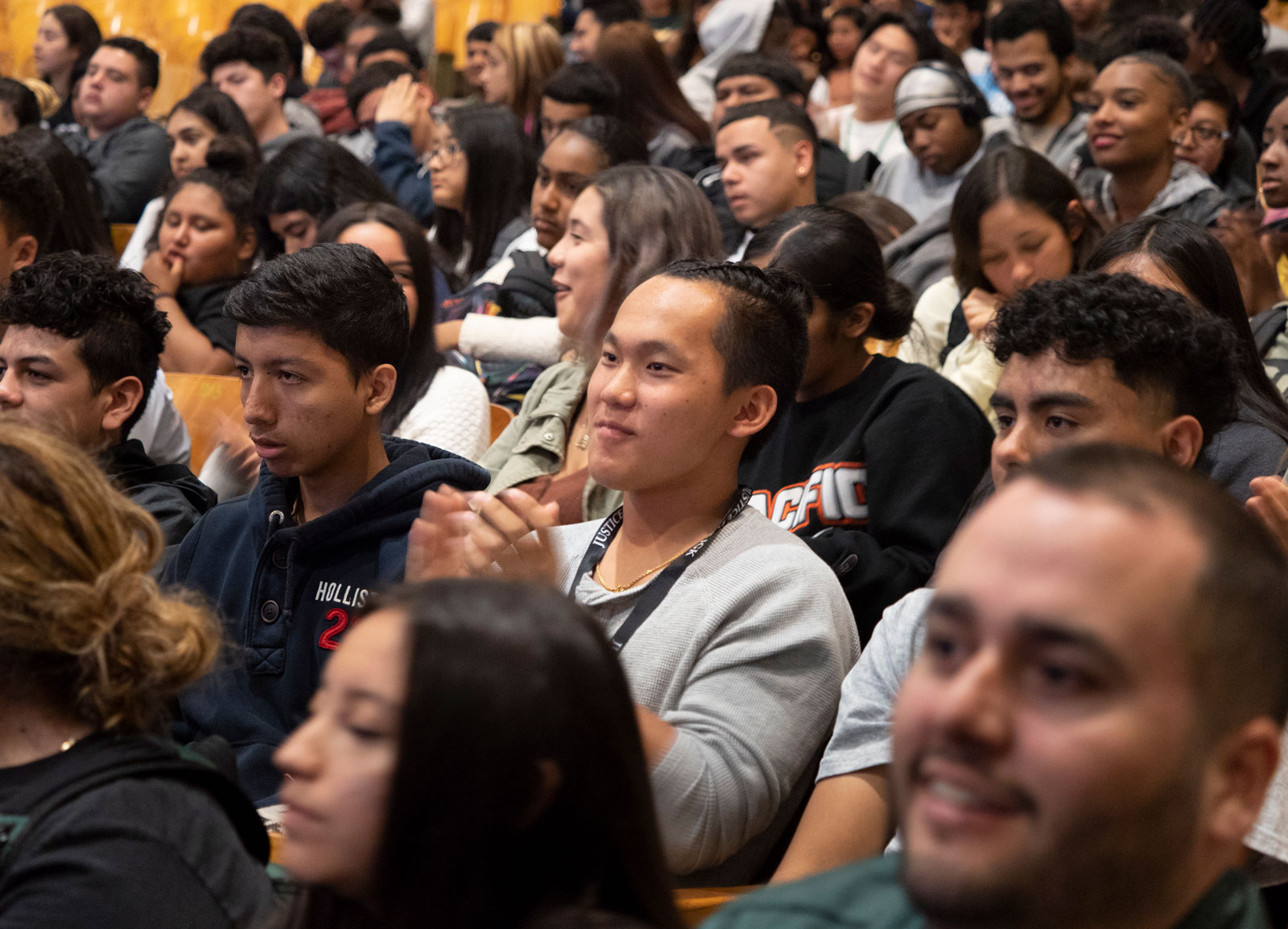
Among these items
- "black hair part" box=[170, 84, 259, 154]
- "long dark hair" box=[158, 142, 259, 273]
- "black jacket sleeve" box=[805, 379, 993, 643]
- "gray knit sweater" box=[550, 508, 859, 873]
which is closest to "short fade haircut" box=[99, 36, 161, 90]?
"black hair part" box=[170, 84, 259, 154]

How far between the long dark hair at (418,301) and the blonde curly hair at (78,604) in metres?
1.61

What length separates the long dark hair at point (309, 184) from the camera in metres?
4.00

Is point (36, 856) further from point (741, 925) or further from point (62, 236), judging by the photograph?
point (62, 236)

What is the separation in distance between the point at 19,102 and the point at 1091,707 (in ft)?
17.0

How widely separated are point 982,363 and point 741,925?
2127mm

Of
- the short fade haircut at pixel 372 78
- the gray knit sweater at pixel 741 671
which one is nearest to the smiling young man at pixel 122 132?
the short fade haircut at pixel 372 78

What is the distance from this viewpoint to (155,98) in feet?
26.5

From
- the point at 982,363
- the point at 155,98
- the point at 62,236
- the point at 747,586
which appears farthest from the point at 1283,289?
the point at 155,98

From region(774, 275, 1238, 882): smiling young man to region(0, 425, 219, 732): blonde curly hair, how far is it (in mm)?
788

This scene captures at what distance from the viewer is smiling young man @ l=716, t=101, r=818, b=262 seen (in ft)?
13.0

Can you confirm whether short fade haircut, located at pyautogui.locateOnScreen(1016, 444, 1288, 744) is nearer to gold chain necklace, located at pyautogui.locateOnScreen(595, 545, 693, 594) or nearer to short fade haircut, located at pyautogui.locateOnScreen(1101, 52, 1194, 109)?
gold chain necklace, located at pyautogui.locateOnScreen(595, 545, 693, 594)

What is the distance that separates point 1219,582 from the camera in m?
0.90

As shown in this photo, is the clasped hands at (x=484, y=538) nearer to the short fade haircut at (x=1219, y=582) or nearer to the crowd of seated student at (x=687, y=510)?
the crowd of seated student at (x=687, y=510)

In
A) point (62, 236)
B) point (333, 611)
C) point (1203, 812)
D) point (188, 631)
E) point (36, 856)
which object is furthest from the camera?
point (62, 236)
